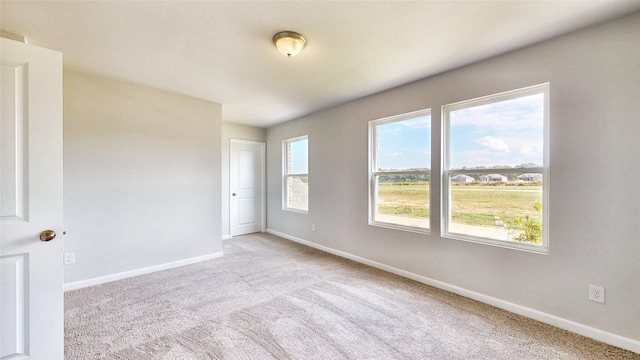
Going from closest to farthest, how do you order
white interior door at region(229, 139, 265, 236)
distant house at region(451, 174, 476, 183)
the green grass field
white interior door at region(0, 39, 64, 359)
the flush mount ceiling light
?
1. white interior door at region(0, 39, 64, 359)
2. the flush mount ceiling light
3. the green grass field
4. distant house at region(451, 174, 476, 183)
5. white interior door at region(229, 139, 265, 236)

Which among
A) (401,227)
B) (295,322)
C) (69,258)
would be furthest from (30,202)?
(401,227)

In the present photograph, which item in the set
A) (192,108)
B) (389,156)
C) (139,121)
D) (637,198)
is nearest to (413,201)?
(389,156)

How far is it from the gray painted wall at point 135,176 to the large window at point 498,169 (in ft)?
10.5

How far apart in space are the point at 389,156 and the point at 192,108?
2.84 m

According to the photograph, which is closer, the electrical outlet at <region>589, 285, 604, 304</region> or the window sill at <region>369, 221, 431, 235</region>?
the electrical outlet at <region>589, 285, 604, 304</region>

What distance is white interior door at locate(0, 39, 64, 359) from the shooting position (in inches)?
57.4

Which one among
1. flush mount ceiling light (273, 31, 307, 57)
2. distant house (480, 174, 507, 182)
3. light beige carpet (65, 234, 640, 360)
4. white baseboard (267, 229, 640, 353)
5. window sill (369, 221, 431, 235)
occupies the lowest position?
light beige carpet (65, 234, 640, 360)

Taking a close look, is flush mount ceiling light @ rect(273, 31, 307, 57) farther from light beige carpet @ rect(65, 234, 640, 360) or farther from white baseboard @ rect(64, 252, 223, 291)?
white baseboard @ rect(64, 252, 223, 291)

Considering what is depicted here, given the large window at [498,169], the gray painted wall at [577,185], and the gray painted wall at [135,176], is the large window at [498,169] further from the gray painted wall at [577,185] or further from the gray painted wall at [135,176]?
the gray painted wall at [135,176]

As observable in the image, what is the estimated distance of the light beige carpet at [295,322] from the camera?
1.83m

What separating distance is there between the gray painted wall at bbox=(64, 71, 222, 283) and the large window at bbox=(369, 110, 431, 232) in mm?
2347

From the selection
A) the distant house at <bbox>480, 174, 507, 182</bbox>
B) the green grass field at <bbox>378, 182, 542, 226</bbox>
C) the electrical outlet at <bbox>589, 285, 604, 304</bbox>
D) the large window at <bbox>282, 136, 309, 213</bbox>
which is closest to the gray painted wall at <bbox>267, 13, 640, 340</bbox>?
the electrical outlet at <bbox>589, 285, 604, 304</bbox>

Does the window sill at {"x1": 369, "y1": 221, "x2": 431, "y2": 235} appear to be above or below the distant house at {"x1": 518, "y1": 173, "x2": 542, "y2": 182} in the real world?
below

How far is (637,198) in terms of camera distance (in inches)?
70.9
